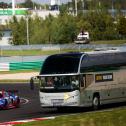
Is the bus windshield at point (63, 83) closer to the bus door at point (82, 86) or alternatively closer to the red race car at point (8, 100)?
the bus door at point (82, 86)

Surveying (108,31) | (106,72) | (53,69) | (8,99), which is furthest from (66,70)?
(108,31)

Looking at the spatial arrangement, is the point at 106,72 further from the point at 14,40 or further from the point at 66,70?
the point at 14,40

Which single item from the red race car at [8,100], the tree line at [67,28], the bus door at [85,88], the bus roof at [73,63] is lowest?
the tree line at [67,28]

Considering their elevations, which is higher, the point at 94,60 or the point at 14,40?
the point at 94,60

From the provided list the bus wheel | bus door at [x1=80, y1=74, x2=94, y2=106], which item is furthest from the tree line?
bus door at [x1=80, y1=74, x2=94, y2=106]

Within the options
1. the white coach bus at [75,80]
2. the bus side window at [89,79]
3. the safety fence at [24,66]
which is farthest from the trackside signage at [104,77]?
the safety fence at [24,66]

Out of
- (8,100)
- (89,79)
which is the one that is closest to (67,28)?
(8,100)

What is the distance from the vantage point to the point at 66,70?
2705 centimetres

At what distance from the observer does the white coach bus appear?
26953mm

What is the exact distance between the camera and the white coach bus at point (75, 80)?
2695 centimetres

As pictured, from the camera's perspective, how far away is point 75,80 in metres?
27.0

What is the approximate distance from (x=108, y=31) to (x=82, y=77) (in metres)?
99.2

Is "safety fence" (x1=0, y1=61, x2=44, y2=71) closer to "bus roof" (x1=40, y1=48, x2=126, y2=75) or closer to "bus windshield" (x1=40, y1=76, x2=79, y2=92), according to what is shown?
"bus roof" (x1=40, y1=48, x2=126, y2=75)

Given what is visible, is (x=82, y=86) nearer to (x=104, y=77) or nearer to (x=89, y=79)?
(x=89, y=79)
